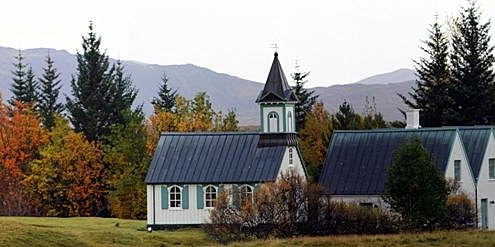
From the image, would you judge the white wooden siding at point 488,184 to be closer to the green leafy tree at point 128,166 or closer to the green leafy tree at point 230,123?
the green leafy tree at point 128,166

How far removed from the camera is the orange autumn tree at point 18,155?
68.6m

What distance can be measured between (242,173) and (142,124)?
19913 millimetres

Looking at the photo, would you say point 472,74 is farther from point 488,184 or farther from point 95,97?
point 95,97

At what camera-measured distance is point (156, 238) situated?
40562 millimetres

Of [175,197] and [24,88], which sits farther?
[24,88]

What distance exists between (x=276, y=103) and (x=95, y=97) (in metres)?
25.6

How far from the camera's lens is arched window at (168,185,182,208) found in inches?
1975

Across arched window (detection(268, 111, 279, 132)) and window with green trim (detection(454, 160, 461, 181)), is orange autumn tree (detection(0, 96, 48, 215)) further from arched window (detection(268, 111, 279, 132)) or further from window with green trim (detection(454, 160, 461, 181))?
window with green trim (detection(454, 160, 461, 181))

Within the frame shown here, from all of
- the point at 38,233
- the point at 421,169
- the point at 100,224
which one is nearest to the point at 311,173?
the point at 100,224

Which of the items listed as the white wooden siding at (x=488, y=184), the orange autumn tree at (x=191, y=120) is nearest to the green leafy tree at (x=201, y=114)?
the orange autumn tree at (x=191, y=120)

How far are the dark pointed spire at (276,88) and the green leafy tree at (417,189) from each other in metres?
12.6

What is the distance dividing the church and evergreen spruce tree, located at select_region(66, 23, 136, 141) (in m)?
21.1

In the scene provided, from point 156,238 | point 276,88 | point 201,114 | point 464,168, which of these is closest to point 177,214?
point 276,88

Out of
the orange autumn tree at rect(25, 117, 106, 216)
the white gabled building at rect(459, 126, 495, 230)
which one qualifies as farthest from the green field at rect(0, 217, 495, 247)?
the orange autumn tree at rect(25, 117, 106, 216)
